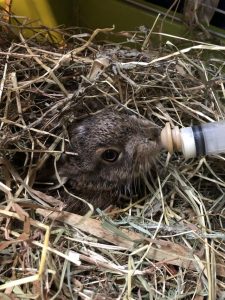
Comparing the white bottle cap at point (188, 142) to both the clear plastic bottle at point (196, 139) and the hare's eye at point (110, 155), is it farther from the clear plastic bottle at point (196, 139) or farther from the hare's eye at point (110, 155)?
the hare's eye at point (110, 155)

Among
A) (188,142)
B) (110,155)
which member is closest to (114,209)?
(110,155)

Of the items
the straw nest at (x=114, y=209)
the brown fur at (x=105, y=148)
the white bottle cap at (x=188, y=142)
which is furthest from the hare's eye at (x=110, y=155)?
the white bottle cap at (x=188, y=142)

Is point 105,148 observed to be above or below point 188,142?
below

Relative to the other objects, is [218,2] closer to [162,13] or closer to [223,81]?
[162,13]

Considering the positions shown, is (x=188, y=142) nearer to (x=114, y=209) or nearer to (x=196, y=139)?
(x=196, y=139)

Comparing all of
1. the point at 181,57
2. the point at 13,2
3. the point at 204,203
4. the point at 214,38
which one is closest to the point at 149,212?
the point at 204,203

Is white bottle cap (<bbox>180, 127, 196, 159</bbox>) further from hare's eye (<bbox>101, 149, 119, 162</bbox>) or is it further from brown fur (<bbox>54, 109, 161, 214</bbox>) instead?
hare's eye (<bbox>101, 149, 119, 162</bbox>)
